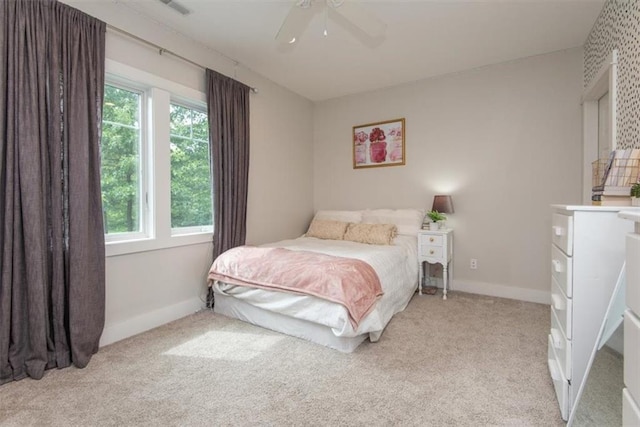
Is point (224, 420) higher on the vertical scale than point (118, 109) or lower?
lower

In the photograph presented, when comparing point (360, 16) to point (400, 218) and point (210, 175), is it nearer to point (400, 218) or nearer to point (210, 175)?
point (210, 175)

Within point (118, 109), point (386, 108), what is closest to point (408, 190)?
point (386, 108)

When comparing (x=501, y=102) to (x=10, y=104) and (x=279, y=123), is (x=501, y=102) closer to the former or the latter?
(x=279, y=123)

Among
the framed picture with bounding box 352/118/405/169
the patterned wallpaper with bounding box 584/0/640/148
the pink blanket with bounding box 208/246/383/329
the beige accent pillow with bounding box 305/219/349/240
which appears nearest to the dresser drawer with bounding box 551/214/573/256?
the patterned wallpaper with bounding box 584/0/640/148

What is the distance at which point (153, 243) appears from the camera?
252 cm

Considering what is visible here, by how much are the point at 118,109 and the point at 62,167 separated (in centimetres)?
68

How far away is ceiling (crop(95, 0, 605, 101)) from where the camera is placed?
230 cm

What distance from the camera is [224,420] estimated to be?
144 centimetres

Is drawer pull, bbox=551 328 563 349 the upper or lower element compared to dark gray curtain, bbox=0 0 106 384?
lower

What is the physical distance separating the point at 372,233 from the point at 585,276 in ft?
7.02

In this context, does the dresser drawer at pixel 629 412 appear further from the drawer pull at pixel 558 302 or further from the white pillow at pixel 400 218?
the white pillow at pixel 400 218

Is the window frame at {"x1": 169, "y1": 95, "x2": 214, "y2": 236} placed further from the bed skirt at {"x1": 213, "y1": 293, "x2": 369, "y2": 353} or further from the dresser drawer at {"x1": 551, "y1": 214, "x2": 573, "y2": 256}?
the dresser drawer at {"x1": 551, "y1": 214, "x2": 573, "y2": 256}

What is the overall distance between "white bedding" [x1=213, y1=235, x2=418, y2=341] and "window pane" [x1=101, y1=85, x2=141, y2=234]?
3.09ft

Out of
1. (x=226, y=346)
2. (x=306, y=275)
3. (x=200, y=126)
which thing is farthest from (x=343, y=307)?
(x=200, y=126)
